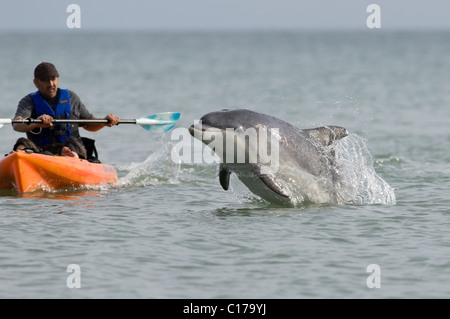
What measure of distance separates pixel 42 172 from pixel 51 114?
1.06 m

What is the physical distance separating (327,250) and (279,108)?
22248 millimetres

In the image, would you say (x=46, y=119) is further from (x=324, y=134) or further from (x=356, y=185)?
(x=356, y=185)

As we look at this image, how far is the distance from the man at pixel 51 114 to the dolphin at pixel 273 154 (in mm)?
3367

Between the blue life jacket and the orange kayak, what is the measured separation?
0.61 m

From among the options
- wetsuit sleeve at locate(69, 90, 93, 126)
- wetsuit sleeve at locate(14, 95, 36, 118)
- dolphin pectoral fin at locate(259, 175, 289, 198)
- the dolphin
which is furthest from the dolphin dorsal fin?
wetsuit sleeve at locate(14, 95, 36, 118)

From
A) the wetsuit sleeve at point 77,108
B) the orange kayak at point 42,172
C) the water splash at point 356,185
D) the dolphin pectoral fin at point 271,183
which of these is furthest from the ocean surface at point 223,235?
the wetsuit sleeve at point 77,108

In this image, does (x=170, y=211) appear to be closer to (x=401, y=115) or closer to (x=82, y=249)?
(x=82, y=249)

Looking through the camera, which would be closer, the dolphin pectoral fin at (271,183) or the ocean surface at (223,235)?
the ocean surface at (223,235)

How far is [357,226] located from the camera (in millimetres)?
11180

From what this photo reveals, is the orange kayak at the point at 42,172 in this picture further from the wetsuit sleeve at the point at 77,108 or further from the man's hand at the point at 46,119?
the wetsuit sleeve at the point at 77,108

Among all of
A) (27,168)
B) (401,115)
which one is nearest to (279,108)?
(401,115)

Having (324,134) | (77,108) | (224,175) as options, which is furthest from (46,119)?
(324,134)

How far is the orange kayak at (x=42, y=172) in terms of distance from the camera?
43.9 ft

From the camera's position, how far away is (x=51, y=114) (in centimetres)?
→ 1393
